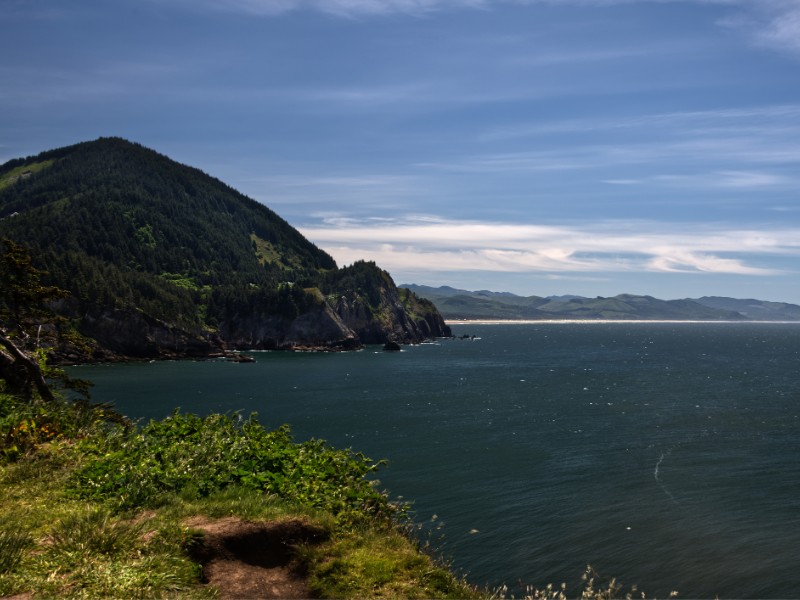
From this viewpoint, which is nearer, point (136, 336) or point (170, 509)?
point (170, 509)

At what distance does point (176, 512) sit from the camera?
10.0 m

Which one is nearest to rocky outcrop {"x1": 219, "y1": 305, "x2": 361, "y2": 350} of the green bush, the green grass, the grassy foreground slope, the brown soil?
the green bush

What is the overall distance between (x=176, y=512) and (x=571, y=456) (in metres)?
39.6

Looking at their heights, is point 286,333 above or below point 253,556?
below

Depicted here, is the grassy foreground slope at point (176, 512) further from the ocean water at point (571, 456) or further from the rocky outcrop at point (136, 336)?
the rocky outcrop at point (136, 336)

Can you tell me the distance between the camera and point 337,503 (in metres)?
11.3

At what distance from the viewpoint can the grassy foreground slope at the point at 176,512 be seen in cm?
823

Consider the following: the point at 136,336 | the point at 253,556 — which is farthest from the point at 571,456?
the point at 136,336

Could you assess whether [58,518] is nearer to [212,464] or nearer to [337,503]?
[212,464]

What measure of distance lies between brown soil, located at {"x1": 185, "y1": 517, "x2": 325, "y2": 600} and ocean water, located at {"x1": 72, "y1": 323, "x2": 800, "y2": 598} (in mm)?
14934

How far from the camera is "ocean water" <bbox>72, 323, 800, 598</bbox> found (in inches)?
1041

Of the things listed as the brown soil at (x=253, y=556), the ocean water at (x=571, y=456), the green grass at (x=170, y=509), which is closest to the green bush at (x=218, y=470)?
the green grass at (x=170, y=509)

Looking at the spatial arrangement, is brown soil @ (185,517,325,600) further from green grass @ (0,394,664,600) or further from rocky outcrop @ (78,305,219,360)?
rocky outcrop @ (78,305,219,360)

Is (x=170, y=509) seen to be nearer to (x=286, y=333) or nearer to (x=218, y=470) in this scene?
(x=218, y=470)
